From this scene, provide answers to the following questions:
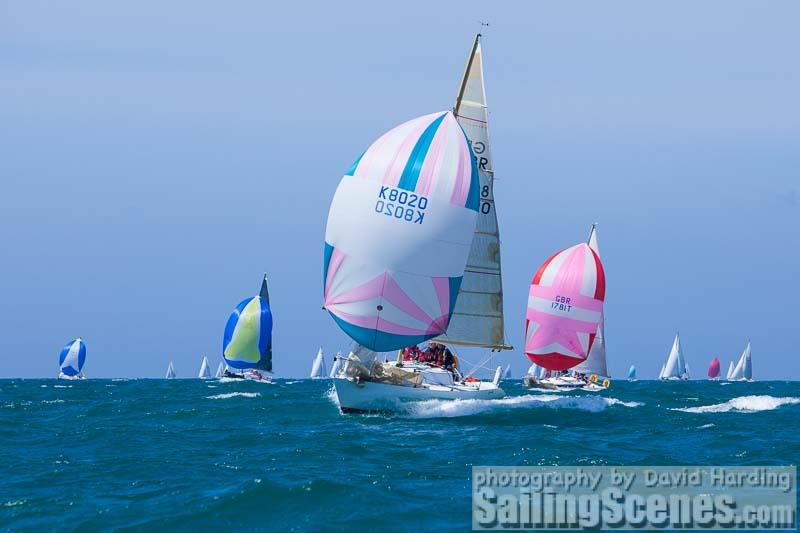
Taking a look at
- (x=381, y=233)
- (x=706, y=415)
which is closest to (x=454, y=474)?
(x=381, y=233)

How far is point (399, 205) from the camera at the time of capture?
32.1m

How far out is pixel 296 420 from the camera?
33969mm

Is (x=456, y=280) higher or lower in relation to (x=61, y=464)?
higher

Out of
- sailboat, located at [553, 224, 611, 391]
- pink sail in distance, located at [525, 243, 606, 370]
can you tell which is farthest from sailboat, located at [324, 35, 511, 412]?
sailboat, located at [553, 224, 611, 391]

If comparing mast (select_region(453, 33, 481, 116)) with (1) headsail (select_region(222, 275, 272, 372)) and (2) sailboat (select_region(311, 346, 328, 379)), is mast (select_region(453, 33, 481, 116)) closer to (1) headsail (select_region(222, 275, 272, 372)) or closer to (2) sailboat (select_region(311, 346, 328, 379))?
(1) headsail (select_region(222, 275, 272, 372))

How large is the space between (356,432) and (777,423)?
14148 mm

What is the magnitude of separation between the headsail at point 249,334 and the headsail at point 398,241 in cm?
4972

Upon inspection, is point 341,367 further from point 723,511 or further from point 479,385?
point 723,511

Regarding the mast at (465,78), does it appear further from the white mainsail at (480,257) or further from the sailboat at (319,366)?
the sailboat at (319,366)

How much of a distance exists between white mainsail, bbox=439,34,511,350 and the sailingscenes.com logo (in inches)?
662

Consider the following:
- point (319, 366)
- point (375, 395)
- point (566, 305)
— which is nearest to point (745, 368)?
point (319, 366)

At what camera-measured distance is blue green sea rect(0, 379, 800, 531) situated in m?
17.2

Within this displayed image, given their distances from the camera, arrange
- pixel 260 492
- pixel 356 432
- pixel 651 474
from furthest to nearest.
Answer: pixel 356 432
pixel 651 474
pixel 260 492

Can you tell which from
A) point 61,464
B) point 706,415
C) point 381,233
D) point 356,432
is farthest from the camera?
point 706,415
